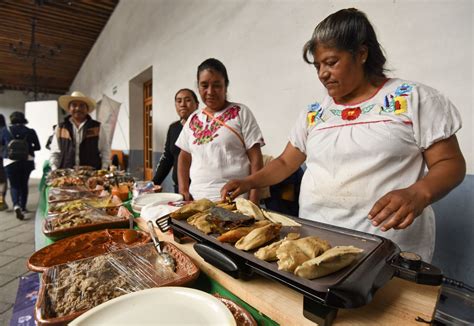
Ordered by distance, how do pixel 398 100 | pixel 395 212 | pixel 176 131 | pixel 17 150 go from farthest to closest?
pixel 17 150 < pixel 176 131 < pixel 398 100 < pixel 395 212

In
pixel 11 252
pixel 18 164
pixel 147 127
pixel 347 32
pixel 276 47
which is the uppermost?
pixel 276 47

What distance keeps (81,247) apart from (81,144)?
3.07 m

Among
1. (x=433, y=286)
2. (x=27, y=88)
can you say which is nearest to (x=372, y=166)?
(x=433, y=286)

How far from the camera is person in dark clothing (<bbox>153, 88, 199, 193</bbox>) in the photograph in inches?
107

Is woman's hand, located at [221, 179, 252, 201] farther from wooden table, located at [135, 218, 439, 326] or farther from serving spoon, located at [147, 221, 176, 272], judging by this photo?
wooden table, located at [135, 218, 439, 326]

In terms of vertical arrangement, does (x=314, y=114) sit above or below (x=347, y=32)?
below

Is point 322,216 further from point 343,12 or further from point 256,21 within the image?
point 256,21

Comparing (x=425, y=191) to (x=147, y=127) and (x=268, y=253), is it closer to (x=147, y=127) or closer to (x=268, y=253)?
(x=268, y=253)

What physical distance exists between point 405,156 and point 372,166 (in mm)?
120

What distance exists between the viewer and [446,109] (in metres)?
0.91

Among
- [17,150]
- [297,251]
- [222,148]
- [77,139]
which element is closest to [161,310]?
[297,251]

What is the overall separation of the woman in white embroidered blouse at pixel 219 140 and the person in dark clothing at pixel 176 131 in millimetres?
1004

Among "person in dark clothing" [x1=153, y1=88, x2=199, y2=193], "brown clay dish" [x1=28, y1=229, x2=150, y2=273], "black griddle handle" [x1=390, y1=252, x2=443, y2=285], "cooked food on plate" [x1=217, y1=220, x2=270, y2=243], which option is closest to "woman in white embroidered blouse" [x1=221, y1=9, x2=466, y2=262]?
"black griddle handle" [x1=390, y1=252, x2=443, y2=285]

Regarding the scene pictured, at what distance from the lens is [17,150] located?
4844mm
